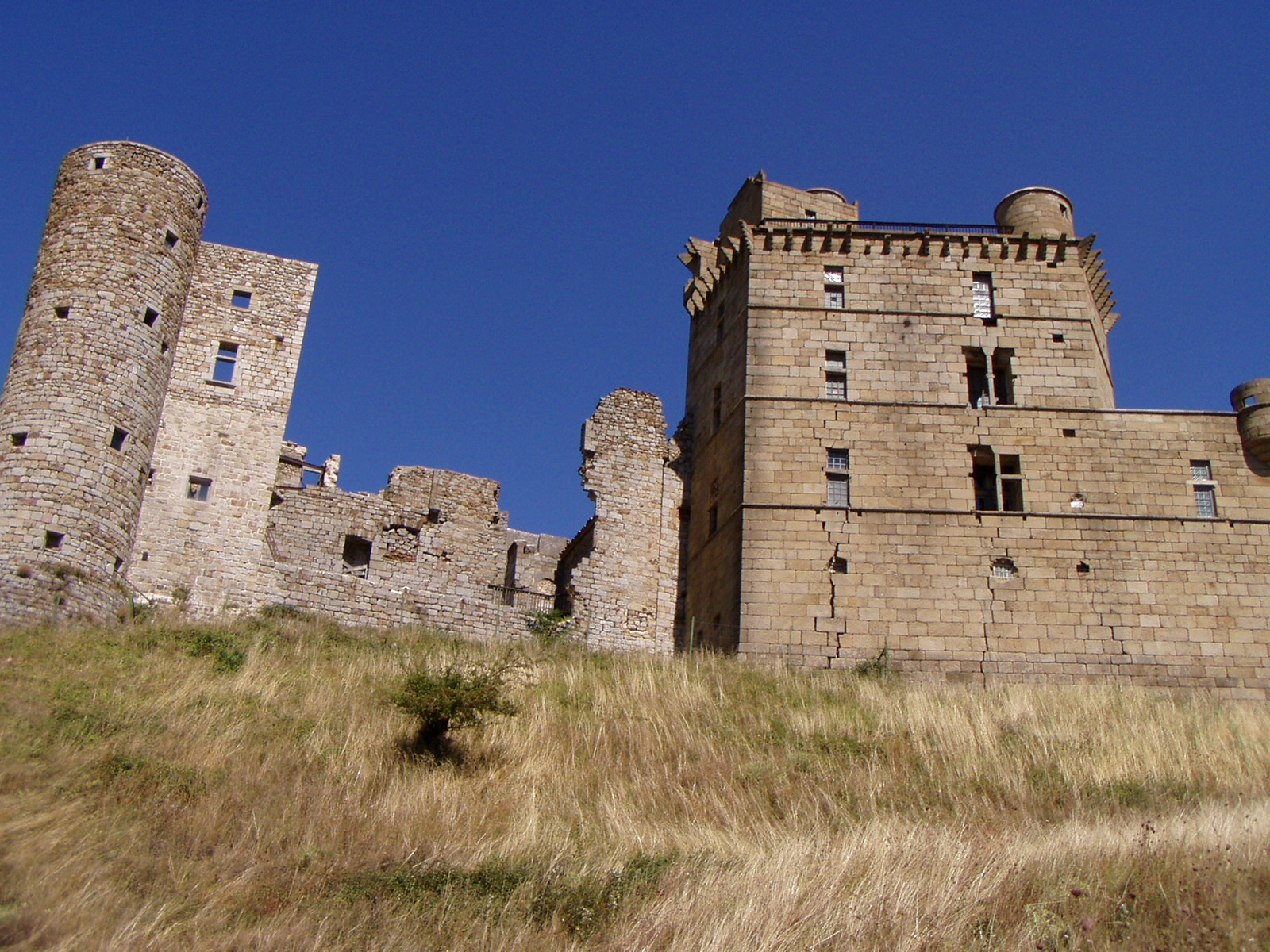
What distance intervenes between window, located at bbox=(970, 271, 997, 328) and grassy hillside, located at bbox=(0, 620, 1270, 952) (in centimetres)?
850

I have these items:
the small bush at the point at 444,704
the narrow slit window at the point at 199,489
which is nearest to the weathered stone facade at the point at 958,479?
the small bush at the point at 444,704

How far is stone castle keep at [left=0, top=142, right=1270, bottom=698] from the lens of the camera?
2138 centimetres

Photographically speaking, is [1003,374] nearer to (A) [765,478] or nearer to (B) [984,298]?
(B) [984,298]

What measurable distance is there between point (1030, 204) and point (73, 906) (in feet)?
76.7

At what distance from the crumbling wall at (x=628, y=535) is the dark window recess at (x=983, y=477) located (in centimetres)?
573

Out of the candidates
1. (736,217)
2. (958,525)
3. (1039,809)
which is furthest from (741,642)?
(736,217)

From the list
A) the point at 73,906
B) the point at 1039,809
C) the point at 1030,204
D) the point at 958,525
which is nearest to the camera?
the point at 73,906

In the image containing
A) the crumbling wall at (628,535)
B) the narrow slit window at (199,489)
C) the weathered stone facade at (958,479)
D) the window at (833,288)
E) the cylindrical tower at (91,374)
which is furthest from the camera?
the window at (833,288)

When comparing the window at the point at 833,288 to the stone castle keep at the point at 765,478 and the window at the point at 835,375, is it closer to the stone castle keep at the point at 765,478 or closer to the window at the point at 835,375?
the stone castle keep at the point at 765,478

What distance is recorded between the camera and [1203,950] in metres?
10.2

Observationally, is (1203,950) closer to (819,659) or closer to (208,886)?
(208,886)

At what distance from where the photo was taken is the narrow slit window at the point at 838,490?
23.9m

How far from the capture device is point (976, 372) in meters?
25.6

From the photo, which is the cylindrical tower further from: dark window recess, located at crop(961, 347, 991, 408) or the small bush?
dark window recess, located at crop(961, 347, 991, 408)
